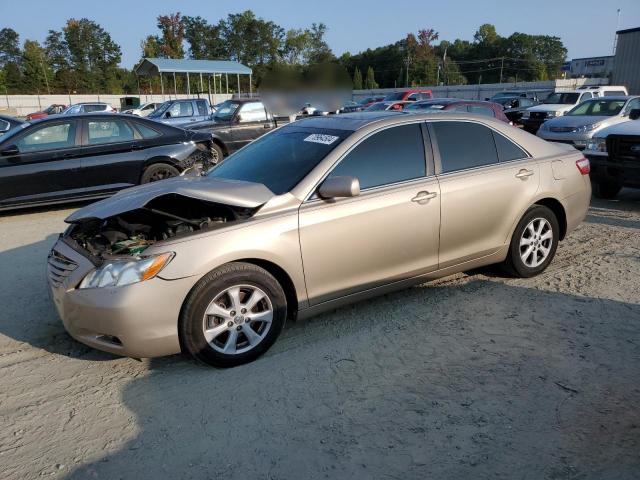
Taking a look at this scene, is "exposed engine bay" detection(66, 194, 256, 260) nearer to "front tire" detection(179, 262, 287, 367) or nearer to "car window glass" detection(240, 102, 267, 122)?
"front tire" detection(179, 262, 287, 367)

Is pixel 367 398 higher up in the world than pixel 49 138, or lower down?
lower down

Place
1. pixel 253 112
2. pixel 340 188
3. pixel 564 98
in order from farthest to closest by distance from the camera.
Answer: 1. pixel 564 98
2. pixel 253 112
3. pixel 340 188

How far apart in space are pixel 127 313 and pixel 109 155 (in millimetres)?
5897

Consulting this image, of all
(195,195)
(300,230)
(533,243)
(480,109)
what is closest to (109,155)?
(195,195)

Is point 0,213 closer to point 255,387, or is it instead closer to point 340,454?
point 255,387

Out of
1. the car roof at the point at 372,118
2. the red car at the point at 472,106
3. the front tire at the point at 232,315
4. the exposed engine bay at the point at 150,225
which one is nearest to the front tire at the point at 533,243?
the car roof at the point at 372,118

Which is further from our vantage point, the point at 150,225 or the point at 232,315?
the point at 150,225

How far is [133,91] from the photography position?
2613 inches

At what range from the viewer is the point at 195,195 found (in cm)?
351

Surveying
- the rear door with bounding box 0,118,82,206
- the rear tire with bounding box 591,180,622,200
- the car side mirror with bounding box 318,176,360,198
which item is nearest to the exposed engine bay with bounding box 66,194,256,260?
the car side mirror with bounding box 318,176,360,198

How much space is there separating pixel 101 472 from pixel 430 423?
176 cm

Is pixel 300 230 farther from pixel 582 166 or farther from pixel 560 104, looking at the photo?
pixel 560 104

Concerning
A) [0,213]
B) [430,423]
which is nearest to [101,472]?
[430,423]

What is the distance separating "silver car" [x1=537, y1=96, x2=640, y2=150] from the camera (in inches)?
461
